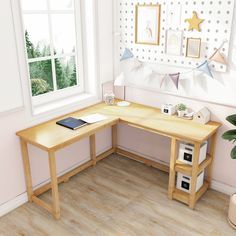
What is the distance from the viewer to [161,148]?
3.22 meters

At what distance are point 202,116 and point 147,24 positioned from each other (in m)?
1.04

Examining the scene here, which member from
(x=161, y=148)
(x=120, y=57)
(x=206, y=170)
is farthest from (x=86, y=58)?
(x=206, y=170)

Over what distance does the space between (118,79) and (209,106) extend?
0.96 metres

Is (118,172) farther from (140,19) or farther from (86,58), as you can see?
(140,19)

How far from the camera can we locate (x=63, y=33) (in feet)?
9.77

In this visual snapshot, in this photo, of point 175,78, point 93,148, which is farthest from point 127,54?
point 93,148

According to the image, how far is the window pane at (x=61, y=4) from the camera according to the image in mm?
→ 2822

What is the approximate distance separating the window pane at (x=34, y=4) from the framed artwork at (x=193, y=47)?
1.35 meters

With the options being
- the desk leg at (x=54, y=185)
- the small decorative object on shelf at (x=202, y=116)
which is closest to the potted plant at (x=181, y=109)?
the small decorative object on shelf at (x=202, y=116)

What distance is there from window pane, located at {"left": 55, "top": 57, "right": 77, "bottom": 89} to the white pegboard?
22.7 inches

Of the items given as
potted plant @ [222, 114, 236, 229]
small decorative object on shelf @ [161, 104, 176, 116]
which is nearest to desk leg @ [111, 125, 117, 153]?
small decorative object on shelf @ [161, 104, 176, 116]

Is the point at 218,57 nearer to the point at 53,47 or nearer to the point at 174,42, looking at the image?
the point at 174,42

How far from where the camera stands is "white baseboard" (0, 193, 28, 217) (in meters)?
2.61

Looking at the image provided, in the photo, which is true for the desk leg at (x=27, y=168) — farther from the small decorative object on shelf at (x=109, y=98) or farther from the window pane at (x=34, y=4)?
the window pane at (x=34, y=4)
